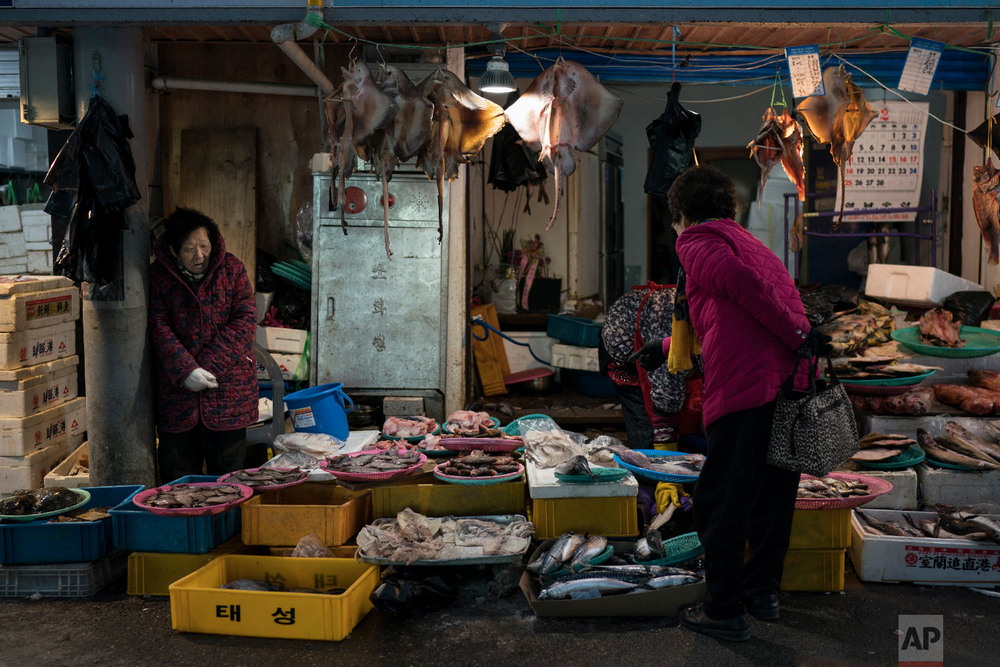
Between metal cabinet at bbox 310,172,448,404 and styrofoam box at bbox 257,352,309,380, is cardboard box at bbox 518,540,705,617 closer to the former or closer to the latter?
metal cabinet at bbox 310,172,448,404

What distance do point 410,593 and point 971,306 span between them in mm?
5849

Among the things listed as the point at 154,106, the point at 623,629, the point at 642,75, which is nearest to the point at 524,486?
the point at 623,629

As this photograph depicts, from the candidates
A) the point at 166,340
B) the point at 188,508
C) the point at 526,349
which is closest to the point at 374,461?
the point at 188,508

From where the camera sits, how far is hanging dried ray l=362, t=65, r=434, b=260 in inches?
227

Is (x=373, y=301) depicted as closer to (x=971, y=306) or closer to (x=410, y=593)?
(x=410, y=593)

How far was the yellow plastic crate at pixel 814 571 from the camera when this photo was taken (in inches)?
204

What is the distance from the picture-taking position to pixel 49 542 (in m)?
5.23

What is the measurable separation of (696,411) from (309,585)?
2.93 meters

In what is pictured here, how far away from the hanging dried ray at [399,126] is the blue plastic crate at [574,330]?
12.1ft

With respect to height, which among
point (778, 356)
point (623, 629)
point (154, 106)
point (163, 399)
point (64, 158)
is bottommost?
point (623, 629)

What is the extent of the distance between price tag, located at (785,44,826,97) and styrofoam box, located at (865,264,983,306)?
9.94ft

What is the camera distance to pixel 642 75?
7.99 metres

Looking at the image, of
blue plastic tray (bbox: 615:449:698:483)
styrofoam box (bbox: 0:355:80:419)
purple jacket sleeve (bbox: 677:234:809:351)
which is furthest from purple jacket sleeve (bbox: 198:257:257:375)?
purple jacket sleeve (bbox: 677:234:809:351)

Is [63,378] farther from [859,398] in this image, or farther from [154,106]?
[859,398]
